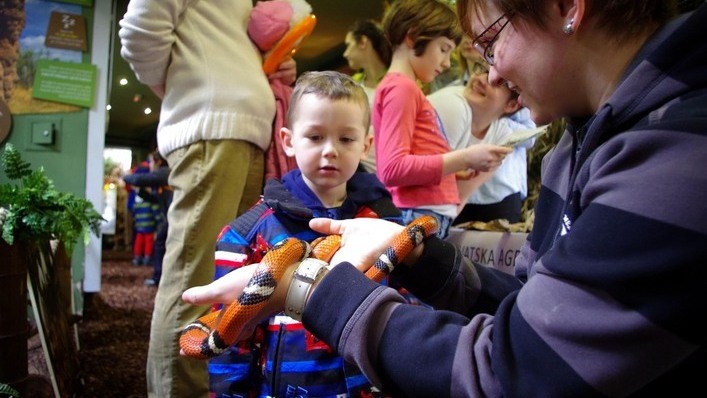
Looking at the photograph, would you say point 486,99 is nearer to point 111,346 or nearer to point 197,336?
point 197,336

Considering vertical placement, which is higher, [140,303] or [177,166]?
[177,166]

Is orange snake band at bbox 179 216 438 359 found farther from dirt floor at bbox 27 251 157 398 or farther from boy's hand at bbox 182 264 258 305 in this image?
dirt floor at bbox 27 251 157 398

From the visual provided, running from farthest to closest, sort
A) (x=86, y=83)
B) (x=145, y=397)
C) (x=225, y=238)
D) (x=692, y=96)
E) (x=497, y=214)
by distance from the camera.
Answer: (x=86, y=83) < (x=497, y=214) < (x=145, y=397) < (x=225, y=238) < (x=692, y=96)

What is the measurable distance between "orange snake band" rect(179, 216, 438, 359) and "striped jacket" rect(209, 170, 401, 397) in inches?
11.7

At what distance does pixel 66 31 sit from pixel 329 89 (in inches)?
118

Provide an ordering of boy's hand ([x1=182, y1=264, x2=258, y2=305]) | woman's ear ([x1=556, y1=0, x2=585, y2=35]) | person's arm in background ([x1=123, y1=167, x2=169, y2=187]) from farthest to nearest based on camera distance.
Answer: person's arm in background ([x1=123, y1=167, x2=169, y2=187]), boy's hand ([x1=182, y1=264, x2=258, y2=305]), woman's ear ([x1=556, y1=0, x2=585, y2=35])

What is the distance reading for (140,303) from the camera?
4.37 m

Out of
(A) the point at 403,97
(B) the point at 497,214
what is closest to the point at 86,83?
(A) the point at 403,97

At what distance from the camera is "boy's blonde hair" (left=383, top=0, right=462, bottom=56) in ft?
6.48

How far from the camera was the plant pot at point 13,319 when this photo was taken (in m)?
1.51

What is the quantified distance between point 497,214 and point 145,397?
1813mm

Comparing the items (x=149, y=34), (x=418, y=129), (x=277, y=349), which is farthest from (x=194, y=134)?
(x=277, y=349)

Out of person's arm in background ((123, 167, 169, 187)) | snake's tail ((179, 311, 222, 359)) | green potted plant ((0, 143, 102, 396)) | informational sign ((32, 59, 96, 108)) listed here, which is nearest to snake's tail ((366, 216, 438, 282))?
snake's tail ((179, 311, 222, 359))

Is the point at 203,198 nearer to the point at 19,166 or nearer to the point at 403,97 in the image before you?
the point at 19,166
